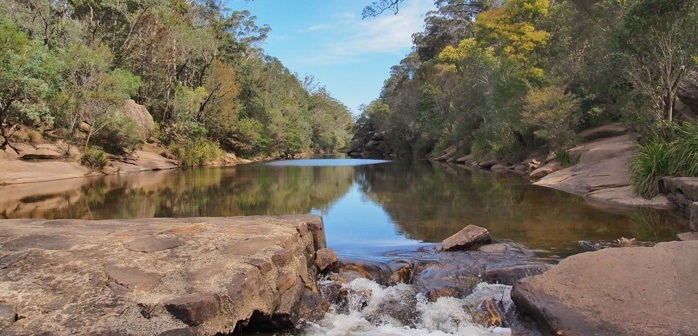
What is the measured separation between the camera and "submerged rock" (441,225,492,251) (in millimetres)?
8773

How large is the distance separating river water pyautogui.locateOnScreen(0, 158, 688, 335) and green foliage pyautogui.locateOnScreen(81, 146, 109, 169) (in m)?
4.34

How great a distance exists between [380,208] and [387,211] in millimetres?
731

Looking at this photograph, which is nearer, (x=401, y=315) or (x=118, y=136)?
(x=401, y=315)

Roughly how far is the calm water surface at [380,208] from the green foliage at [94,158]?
420cm

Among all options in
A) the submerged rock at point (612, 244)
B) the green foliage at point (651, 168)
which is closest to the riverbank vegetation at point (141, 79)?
the submerged rock at point (612, 244)

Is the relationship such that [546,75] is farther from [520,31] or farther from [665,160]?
[665,160]

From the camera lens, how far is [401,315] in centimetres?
620

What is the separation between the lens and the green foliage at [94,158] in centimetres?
2673

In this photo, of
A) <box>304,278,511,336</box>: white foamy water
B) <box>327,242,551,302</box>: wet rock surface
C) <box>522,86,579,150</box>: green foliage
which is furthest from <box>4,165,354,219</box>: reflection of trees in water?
<box>522,86,579,150</box>: green foliage

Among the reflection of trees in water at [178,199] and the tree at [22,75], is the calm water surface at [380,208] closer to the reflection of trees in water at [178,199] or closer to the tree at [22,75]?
the reflection of trees in water at [178,199]

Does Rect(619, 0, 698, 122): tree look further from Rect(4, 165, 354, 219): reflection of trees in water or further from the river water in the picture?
Rect(4, 165, 354, 219): reflection of trees in water

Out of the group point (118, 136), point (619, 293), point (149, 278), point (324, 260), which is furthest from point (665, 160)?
point (118, 136)

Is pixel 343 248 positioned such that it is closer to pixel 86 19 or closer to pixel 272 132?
pixel 86 19

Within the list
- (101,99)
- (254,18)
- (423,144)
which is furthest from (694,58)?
(254,18)
